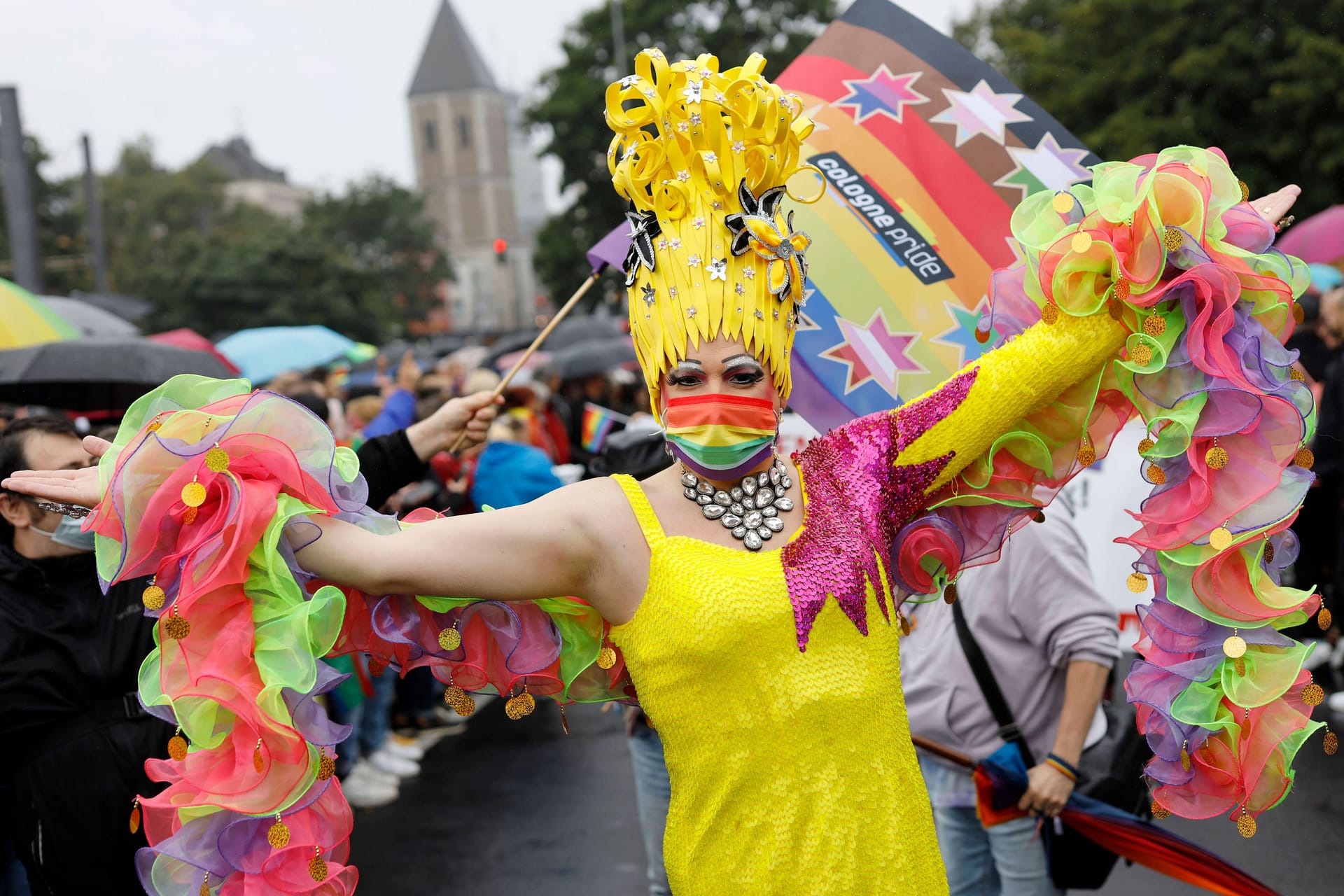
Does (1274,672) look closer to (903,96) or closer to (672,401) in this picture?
(672,401)

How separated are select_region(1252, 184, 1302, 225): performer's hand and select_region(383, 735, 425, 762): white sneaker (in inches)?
226

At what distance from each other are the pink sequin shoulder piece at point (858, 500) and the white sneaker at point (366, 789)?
4722mm

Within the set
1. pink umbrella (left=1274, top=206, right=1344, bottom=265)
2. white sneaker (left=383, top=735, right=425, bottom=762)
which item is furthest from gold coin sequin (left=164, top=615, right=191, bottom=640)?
pink umbrella (left=1274, top=206, right=1344, bottom=265)

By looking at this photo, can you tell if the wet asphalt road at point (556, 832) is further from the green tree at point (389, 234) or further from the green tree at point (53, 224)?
the green tree at point (389, 234)

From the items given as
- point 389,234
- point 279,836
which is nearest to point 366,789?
point 279,836

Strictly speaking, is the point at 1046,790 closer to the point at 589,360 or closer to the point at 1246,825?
the point at 1246,825

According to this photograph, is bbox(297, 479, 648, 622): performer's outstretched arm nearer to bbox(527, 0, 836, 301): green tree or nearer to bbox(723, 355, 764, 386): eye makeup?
bbox(723, 355, 764, 386): eye makeup

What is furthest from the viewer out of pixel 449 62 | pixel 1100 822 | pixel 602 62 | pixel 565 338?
pixel 449 62

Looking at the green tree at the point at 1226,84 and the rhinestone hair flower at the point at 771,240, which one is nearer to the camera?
the rhinestone hair flower at the point at 771,240

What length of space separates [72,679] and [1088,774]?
2699 millimetres

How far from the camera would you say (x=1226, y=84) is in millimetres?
17703

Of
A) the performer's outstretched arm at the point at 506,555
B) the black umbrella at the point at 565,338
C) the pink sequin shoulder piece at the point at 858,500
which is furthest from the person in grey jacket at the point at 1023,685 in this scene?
the black umbrella at the point at 565,338

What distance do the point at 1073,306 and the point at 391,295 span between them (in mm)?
63126

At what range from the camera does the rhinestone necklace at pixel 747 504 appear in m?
2.21
